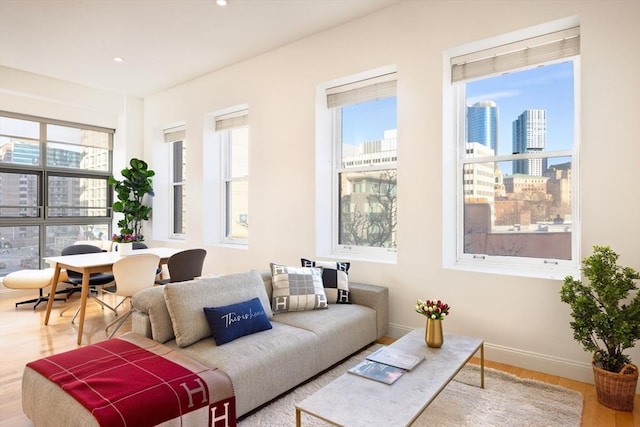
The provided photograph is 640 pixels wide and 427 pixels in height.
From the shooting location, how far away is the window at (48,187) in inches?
215

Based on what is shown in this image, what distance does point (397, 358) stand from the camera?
7.15ft

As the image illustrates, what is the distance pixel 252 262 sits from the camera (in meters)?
4.75

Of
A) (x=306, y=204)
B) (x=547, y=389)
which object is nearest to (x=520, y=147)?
(x=547, y=389)

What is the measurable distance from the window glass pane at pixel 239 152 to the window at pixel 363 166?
151cm

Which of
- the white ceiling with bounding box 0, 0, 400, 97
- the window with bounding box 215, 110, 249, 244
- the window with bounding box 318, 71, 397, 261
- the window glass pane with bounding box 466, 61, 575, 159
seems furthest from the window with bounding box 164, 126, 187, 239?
the window glass pane with bounding box 466, 61, 575, 159

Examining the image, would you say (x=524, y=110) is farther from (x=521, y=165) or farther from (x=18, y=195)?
(x=18, y=195)

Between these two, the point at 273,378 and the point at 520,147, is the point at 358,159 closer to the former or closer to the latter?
the point at 520,147

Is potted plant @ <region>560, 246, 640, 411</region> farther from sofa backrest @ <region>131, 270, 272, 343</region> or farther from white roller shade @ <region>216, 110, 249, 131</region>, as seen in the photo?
white roller shade @ <region>216, 110, 249, 131</region>

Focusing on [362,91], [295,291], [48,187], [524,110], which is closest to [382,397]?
[295,291]

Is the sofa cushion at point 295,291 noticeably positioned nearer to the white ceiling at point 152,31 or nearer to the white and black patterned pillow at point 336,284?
the white and black patterned pillow at point 336,284

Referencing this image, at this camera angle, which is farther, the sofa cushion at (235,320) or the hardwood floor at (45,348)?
the sofa cushion at (235,320)

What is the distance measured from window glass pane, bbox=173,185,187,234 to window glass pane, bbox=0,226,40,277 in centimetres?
198

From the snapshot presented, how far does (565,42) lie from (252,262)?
3.85 m

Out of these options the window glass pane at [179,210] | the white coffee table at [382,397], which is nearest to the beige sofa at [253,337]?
the white coffee table at [382,397]
